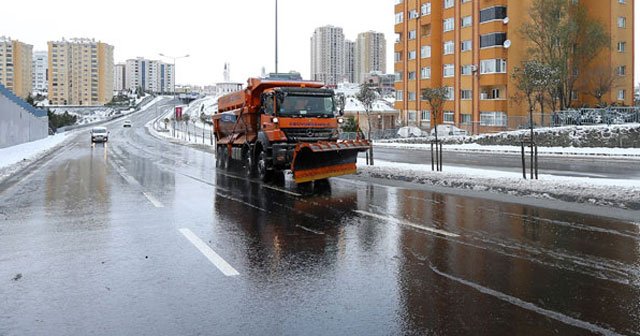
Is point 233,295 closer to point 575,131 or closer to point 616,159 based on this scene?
point 616,159

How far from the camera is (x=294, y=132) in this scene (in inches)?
695

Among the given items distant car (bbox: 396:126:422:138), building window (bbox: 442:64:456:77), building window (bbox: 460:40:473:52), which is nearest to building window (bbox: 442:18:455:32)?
building window (bbox: 460:40:473:52)

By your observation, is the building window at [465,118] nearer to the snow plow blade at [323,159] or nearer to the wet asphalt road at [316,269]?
the snow plow blade at [323,159]

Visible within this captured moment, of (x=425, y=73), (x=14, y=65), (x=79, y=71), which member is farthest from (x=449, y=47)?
(x=79, y=71)

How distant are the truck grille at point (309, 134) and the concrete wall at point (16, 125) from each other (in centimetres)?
3187

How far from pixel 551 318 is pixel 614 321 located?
0.50 metres

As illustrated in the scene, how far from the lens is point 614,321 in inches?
201

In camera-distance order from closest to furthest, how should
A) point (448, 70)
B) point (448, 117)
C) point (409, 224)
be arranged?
point (409, 224)
point (448, 117)
point (448, 70)

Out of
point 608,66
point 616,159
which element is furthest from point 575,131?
point 608,66

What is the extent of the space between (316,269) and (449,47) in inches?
2323

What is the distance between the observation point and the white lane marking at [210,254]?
7020mm

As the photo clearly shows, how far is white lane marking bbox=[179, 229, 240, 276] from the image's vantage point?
23.0 feet

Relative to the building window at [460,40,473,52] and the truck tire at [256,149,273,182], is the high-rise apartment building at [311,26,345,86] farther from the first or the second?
the truck tire at [256,149,273,182]

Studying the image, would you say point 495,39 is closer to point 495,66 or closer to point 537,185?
point 495,66
